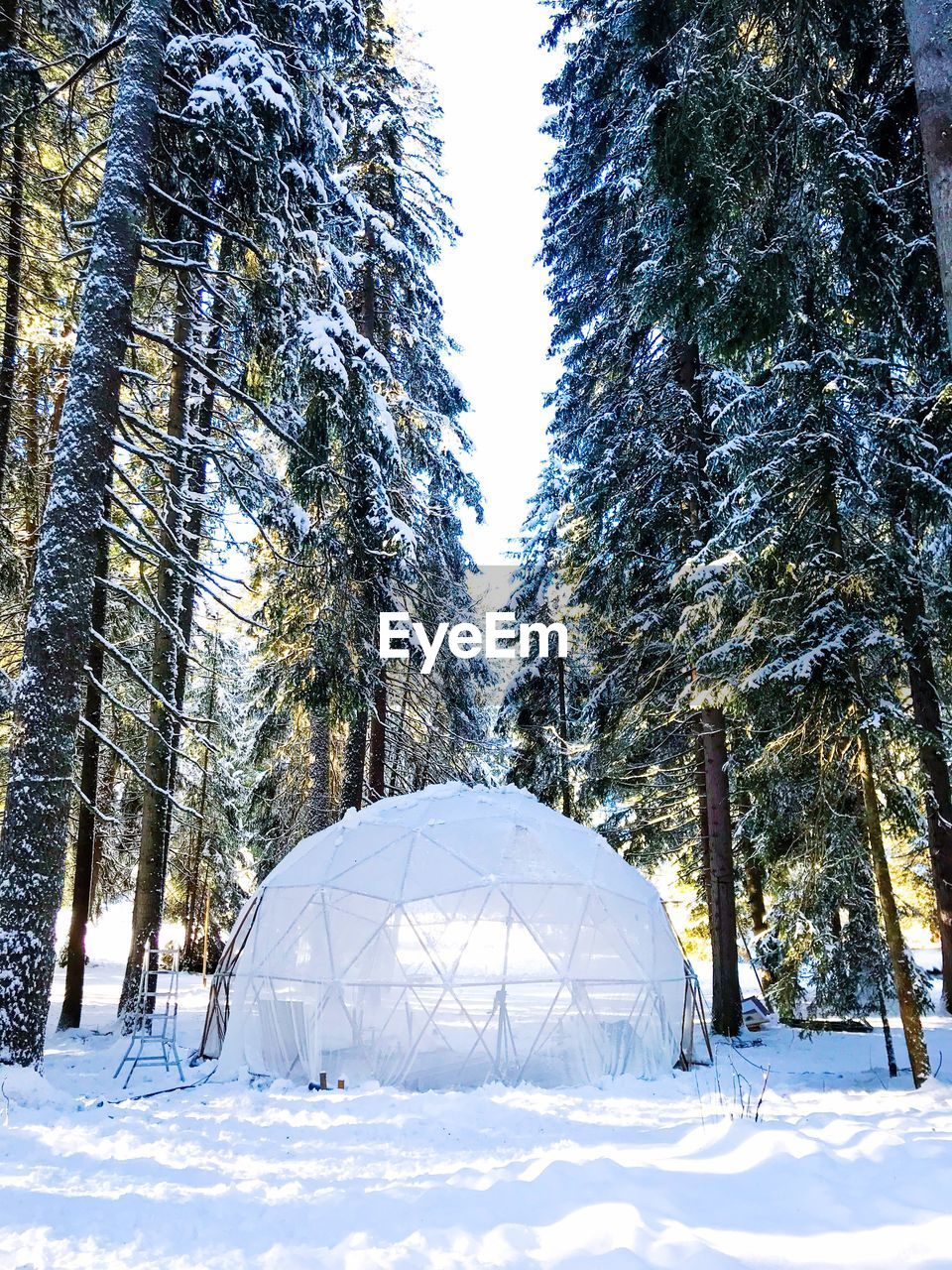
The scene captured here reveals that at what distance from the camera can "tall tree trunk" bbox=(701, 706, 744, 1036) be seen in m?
11.9

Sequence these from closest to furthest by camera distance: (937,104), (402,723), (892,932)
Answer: (937,104) → (892,932) → (402,723)

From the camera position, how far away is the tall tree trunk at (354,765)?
13.4 metres

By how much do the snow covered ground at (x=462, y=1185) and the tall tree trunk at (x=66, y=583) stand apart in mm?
965

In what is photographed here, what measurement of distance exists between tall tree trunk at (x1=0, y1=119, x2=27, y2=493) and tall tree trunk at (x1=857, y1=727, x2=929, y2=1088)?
32.9 ft

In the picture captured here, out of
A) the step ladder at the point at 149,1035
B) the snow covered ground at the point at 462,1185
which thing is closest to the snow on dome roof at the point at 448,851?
the step ladder at the point at 149,1035

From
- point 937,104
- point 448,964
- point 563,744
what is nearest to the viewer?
point 937,104

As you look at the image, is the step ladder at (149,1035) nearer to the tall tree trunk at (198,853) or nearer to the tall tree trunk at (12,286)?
the tall tree trunk at (198,853)

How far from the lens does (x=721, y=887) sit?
12.2m

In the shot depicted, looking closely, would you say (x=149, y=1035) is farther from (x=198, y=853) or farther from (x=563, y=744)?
(x=563, y=744)

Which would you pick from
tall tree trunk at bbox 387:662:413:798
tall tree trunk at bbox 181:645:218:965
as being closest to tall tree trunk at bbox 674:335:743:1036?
tall tree trunk at bbox 387:662:413:798

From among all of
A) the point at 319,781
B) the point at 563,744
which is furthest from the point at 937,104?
the point at 563,744

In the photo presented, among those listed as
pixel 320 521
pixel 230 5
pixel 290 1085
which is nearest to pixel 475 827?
pixel 290 1085

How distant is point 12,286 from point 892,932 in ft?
40.1

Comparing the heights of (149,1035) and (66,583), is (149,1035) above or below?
below
